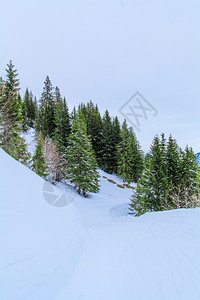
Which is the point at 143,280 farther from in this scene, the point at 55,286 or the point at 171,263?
the point at 55,286

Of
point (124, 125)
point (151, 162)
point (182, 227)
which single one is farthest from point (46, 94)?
point (182, 227)

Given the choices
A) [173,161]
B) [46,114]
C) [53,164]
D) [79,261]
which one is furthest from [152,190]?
[46,114]

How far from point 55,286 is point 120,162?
27.4m

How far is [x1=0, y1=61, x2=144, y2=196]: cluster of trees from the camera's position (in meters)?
16.1

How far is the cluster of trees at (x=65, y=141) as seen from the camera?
1608cm

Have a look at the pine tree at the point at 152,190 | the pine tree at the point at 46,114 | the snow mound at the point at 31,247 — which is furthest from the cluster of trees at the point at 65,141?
the snow mound at the point at 31,247

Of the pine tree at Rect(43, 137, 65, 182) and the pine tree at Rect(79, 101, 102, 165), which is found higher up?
the pine tree at Rect(79, 101, 102, 165)

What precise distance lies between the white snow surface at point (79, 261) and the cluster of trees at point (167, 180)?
26.5 ft

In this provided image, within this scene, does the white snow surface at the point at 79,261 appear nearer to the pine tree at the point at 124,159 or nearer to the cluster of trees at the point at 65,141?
the cluster of trees at the point at 65,141

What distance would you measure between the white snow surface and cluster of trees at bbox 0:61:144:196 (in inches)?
475

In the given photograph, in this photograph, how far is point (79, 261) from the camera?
9.91 feet

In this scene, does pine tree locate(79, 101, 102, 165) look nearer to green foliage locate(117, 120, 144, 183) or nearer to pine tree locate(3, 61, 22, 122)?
green foliage locate(117, 120, 144, 183)

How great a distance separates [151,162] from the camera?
1583 cm

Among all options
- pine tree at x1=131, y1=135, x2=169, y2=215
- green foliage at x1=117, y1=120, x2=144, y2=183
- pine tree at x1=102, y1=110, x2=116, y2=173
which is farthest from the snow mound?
pine tree at x1=102, y1=110, x2=116, y2=173
